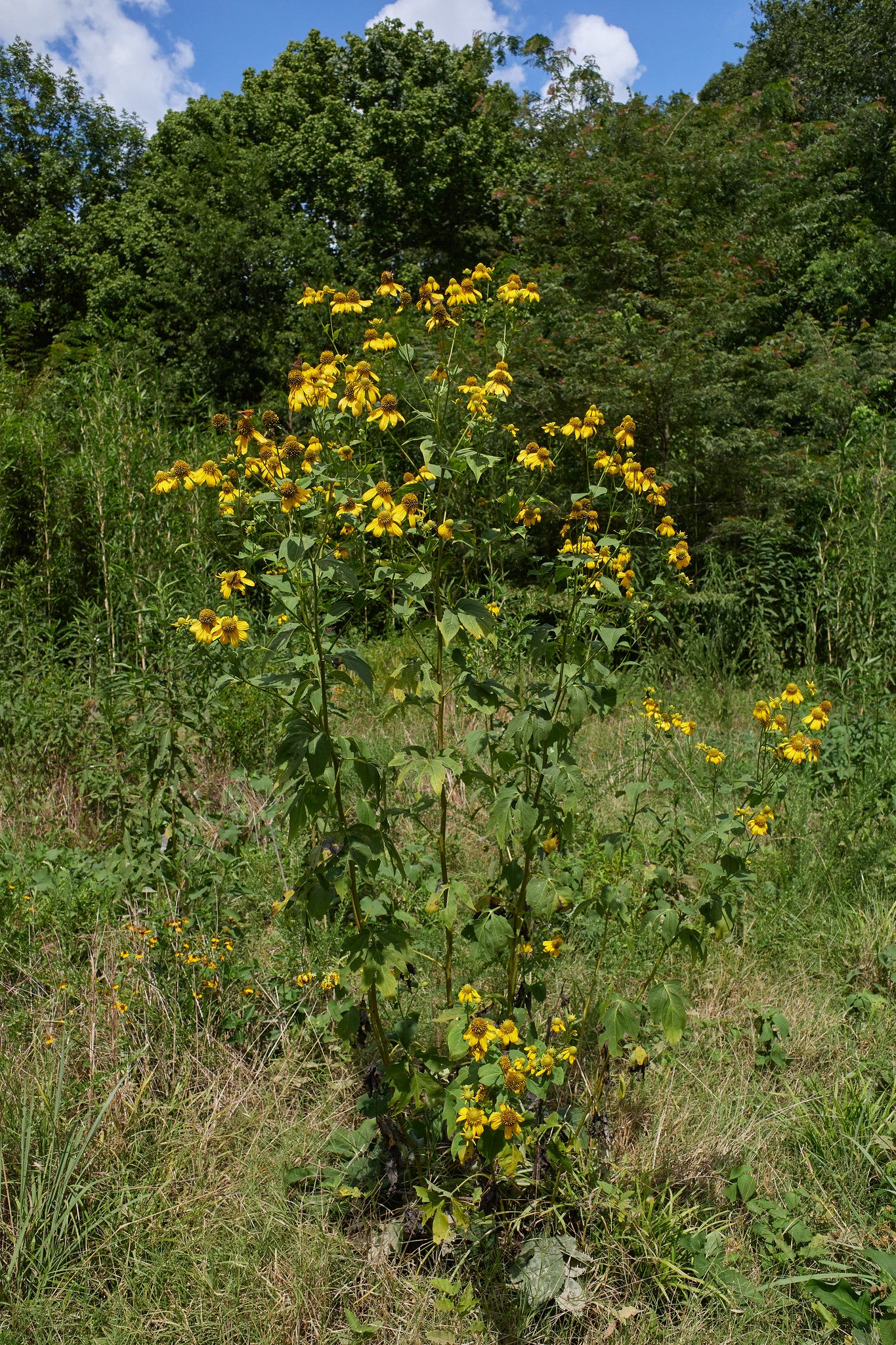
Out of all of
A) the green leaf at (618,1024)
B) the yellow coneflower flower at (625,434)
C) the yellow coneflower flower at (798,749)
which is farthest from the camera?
the yellow coneflower flower at (798,749)

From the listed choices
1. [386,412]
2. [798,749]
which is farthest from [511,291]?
[798,749]

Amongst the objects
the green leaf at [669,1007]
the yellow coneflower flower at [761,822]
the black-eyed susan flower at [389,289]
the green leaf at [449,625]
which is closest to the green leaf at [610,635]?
the green leaf at [449,625]

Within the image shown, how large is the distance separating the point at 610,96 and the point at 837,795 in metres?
5.96

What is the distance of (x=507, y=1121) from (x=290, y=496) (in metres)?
1.06

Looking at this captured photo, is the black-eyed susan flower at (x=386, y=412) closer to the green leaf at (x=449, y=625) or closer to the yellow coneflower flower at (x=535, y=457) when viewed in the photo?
the yellow coneflower flower at (x=535, y=457)

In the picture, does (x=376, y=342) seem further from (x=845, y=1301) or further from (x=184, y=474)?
(x=845, y=1301)

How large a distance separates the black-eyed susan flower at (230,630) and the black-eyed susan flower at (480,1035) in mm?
798

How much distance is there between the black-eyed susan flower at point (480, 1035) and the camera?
143cm

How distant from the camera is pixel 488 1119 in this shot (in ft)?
4.51

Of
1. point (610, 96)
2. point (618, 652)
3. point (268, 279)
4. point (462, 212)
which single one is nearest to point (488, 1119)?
point (618, 652)

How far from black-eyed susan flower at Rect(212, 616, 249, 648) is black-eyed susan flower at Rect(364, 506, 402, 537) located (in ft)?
0.96

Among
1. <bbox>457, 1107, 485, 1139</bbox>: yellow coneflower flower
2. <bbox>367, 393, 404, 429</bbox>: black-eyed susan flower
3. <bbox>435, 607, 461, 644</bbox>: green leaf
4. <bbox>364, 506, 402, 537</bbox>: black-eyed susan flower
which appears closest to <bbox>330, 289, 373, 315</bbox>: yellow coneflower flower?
<bbox>367, 393, 404, 429</bbox>: black-eyed susan flower

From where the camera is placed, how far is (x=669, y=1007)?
151 cm

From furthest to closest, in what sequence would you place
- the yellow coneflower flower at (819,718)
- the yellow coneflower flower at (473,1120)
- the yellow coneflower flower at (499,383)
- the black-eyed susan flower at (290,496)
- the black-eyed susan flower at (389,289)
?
the yellow coneflower flower at (819,718) < the black-eyed susan flower at (389,289) < the yellow coneflower flower at (499,383) < the yellow coneflower flower at (473,1120) < the black-eyed susan flower at (290,496)
